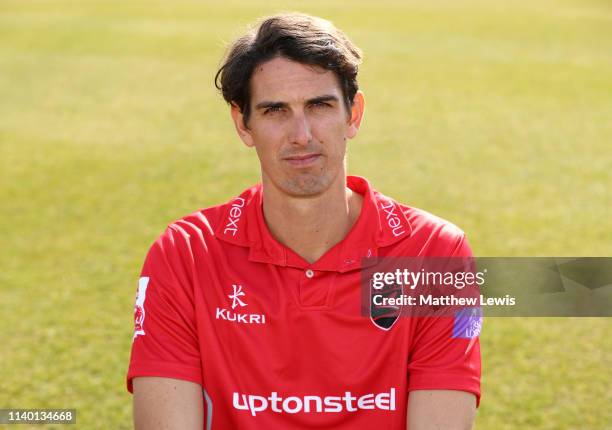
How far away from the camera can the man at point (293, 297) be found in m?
2.86

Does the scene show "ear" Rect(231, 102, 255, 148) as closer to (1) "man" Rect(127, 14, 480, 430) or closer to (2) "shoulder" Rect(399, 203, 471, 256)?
(1) "man" Rect(127, 14, 480, 430)

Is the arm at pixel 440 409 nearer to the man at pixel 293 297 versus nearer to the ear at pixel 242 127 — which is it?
the man at pixel 293 297

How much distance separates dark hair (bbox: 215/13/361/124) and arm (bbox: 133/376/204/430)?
96 centimetres

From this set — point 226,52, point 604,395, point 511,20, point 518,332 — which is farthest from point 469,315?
point 511,20

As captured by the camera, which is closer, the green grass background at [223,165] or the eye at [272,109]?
the eye at [272,109]

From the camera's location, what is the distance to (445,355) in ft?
9.38

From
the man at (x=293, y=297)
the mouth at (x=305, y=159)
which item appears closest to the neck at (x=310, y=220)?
the man at (x=293, y=297)

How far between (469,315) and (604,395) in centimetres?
273

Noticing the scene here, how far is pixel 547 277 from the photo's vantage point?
7059mm

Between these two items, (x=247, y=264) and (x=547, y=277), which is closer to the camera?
(x=247, y=264)

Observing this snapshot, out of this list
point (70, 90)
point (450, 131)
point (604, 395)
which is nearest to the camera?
point (604, 395)

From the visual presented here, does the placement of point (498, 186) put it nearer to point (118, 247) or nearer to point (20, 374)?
point (118, 247)

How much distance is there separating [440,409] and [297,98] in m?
1.11

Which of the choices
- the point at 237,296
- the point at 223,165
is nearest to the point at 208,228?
the point at 237,296
